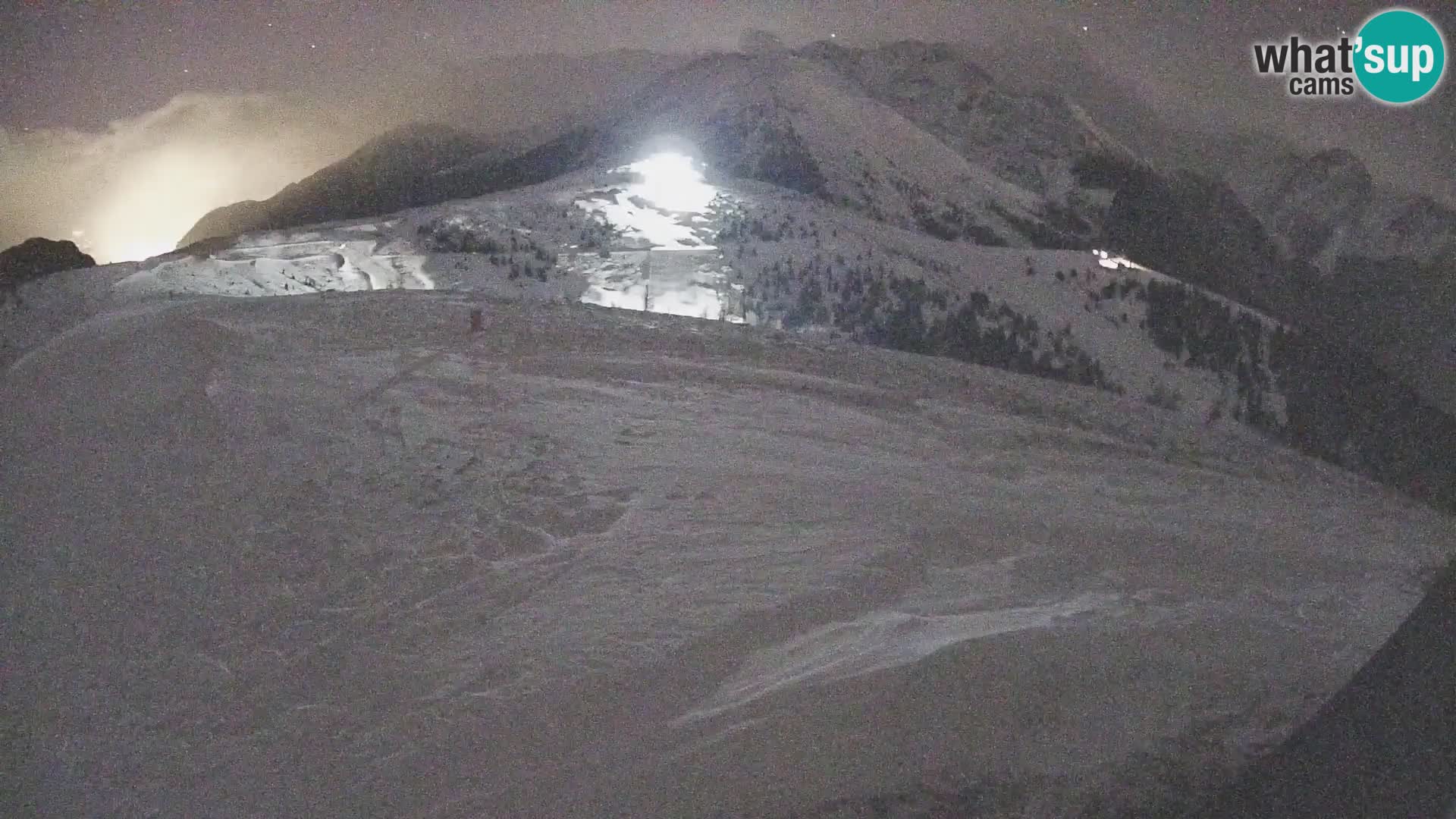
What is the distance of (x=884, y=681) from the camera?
5461 millimetres

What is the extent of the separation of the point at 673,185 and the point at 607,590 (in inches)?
1033

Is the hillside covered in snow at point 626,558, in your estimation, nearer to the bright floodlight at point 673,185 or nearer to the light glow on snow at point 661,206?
the light glow on snow at point 661,206

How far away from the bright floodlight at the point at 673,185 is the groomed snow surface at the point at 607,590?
17.1m

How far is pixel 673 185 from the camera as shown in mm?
32000

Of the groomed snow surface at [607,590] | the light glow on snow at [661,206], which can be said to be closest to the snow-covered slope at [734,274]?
the light glow on snow at [661,206]

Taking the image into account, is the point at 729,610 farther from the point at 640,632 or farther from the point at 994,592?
the point at 994,592

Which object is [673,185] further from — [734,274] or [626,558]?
[626,558]

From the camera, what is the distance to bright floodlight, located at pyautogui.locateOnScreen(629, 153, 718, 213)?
28656 millimetres

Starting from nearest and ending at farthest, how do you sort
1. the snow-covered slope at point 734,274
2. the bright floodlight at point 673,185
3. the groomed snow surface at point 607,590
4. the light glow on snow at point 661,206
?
1. the groomed snow surface at point 607,590
2. the snow-covered slope at point 734,274
3. the light glow on snow at point 661,206
4. the bright floodlight at point 673,185

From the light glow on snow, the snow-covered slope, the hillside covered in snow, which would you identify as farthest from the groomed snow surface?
the light glow on snow

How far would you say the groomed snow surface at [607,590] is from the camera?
4.95 m

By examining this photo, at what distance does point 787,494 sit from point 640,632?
8.71 ft

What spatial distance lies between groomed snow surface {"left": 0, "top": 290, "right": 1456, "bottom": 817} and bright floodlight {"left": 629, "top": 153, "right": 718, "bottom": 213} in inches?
672

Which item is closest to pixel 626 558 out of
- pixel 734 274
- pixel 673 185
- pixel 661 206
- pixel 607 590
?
pixel 607 590
